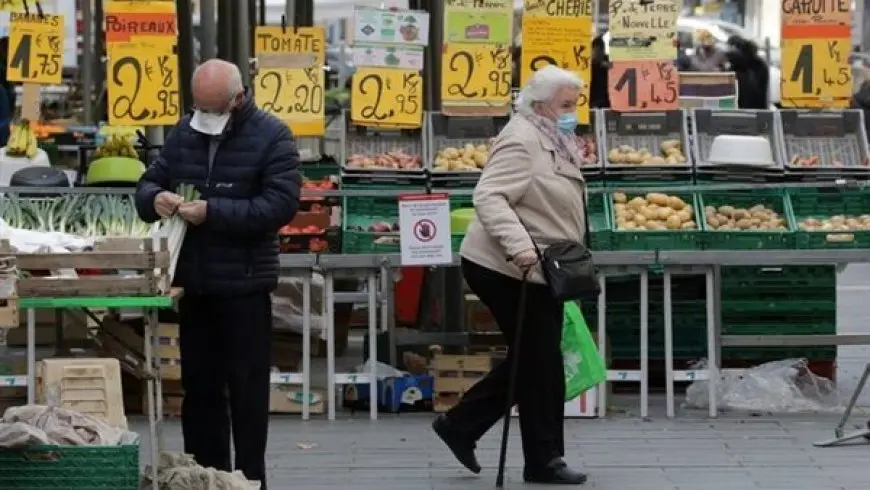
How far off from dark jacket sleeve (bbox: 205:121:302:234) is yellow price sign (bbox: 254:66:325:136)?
2.51m

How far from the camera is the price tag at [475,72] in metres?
9.86

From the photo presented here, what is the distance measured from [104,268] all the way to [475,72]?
12.2 feet

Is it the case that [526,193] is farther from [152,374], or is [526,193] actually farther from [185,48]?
[185,48]

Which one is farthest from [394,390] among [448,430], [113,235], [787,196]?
[113,235]

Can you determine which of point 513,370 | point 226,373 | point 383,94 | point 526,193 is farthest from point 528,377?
point 383,94

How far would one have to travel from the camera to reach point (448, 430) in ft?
26.7

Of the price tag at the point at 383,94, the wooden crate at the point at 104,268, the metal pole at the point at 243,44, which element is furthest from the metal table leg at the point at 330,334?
the wooden crate at the point at 104,268

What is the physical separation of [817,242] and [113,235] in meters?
4.09

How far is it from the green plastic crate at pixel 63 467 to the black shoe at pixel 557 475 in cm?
241

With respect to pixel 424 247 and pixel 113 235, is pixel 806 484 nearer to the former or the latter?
pixel 424 247

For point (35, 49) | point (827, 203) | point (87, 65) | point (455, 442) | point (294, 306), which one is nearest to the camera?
point (455, 442)

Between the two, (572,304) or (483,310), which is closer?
(572,304)

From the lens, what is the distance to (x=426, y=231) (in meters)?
9.29

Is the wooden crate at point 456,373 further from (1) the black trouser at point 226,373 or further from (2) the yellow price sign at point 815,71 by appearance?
(1) the black trouser at point 226,373
